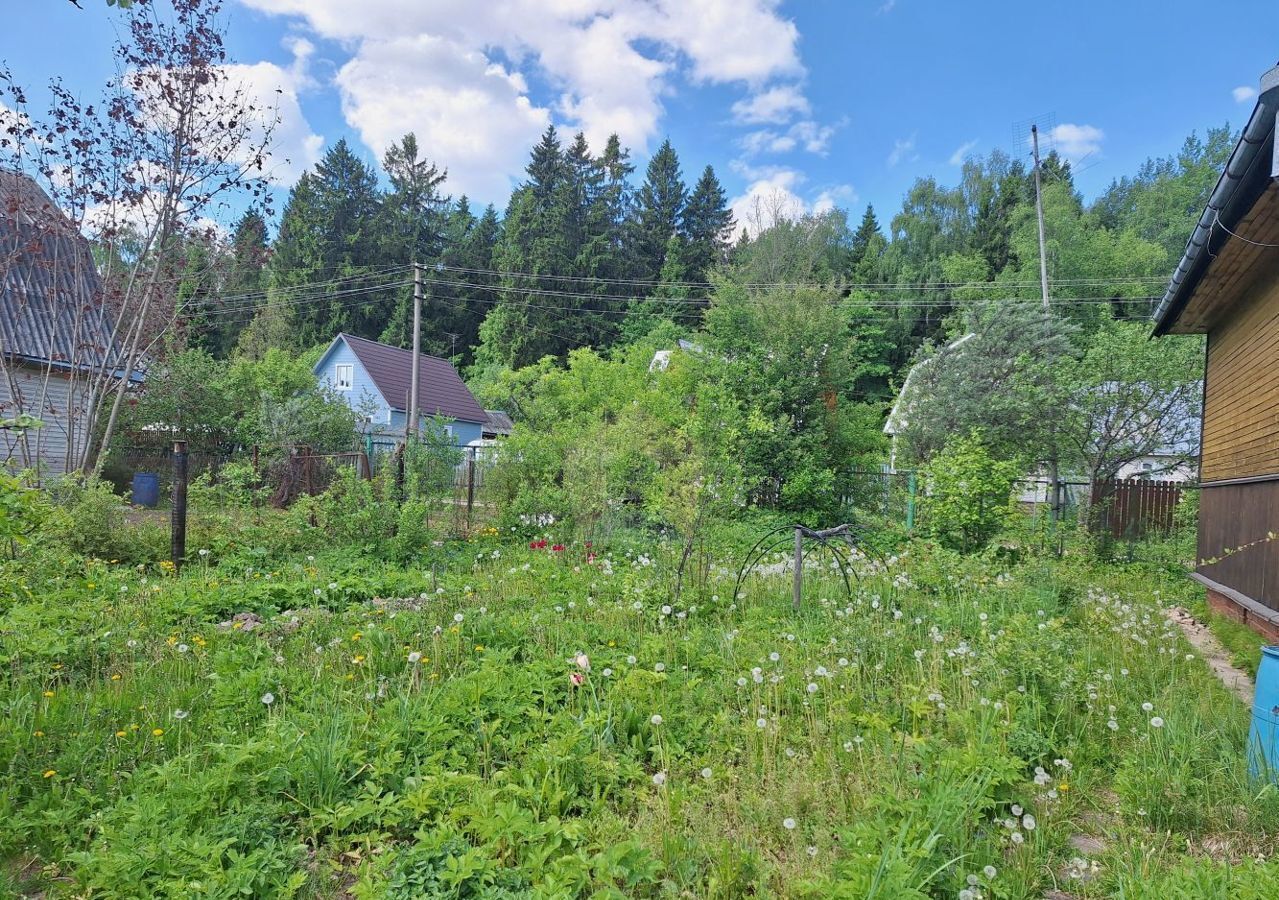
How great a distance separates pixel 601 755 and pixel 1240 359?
760cm

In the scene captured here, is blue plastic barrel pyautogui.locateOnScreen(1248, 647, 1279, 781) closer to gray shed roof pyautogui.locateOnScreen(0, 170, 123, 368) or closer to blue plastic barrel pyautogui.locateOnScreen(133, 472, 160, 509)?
gray shed roof pyautogui.locateOnScreen(0, 170, 123, 368)

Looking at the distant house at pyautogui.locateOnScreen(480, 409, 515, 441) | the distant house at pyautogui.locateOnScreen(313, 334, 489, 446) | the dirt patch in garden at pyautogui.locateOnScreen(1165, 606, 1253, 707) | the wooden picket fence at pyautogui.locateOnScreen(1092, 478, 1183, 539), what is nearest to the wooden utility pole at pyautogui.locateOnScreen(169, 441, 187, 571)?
the dirt patch in garden at pyautogui.locateOnScreen(1165, 606, 1253, 707)

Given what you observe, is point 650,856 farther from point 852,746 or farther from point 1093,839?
point 1093,839

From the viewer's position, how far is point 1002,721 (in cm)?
287

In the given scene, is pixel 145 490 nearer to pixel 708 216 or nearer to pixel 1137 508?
pixel 1137 508

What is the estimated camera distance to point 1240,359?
21.2 ft

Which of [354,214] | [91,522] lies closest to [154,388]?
[91,522]

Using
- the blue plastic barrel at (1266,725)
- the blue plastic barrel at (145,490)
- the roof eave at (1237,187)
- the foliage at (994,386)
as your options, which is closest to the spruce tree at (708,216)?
the foliage at (994,386)

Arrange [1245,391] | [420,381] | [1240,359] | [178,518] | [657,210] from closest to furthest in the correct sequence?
1. [178,518]
2. [1245,391]
3. [1240,359]
4. [420,381]
5. [657,210]

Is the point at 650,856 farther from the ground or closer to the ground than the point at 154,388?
closer to the ground

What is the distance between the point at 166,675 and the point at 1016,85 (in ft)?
83.7

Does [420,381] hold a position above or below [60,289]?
above

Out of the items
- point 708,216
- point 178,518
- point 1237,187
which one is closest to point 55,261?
point 178,518

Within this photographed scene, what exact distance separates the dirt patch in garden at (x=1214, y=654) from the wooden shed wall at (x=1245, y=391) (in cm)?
112
